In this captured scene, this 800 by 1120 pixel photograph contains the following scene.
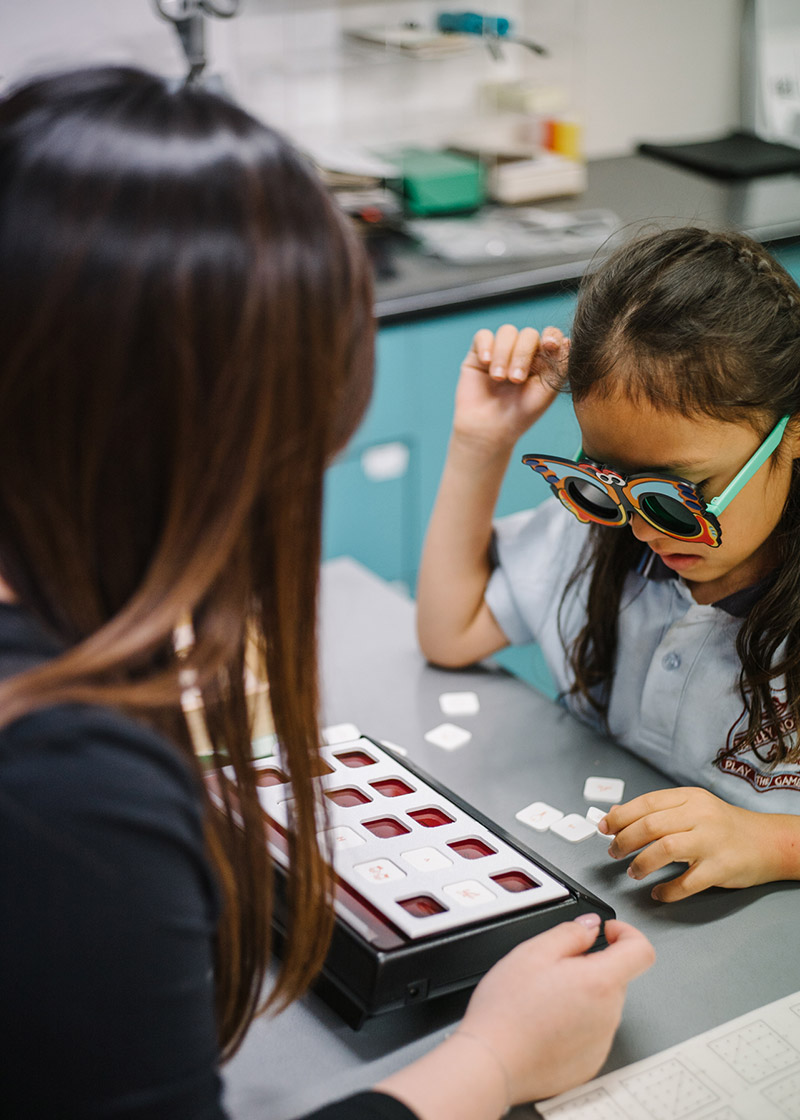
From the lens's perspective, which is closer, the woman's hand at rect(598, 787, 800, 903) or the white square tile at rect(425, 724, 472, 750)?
the woman's hand at rect(598, 787, 800, 903)

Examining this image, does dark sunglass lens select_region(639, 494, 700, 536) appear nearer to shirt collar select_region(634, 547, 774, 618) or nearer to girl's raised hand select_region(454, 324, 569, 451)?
shirt collar select_region(634, 547, 774, 618)

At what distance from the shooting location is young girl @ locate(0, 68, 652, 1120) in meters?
0.54

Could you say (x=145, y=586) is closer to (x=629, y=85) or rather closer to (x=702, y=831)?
(x=702, y=831)

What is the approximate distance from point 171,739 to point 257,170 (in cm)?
31

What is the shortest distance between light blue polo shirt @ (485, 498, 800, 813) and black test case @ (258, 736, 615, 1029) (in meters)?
0.30

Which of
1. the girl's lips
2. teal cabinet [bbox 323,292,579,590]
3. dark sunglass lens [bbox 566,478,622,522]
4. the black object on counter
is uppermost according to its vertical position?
the black object on counter

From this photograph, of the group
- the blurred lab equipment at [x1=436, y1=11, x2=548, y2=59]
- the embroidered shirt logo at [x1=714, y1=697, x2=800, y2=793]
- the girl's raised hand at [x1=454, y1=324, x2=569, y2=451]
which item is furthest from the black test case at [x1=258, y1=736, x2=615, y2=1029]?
the blurred lab equipment at [x1=436, y1=11, x2=548, y2=59]

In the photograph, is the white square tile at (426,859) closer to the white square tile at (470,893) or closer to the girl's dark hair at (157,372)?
the white square tile at (470,893)

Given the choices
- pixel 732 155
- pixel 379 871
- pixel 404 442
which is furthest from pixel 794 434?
pixel 732 155

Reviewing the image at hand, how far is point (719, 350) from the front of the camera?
0.96m

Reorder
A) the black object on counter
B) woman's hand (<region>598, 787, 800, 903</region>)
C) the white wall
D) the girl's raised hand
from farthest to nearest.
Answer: the black object on counter
the white wall
the girl's raised hand
woman's hand (<region>598, 787, 800, 903</region>)

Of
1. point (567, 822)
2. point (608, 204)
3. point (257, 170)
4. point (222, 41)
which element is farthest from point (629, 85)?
point (257, 170)

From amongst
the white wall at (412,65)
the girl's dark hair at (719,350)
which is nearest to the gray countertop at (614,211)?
the white wall at (412,65)

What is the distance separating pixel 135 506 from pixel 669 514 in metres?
0.52
